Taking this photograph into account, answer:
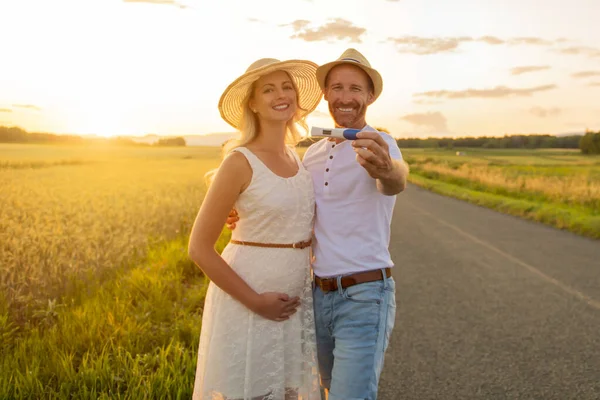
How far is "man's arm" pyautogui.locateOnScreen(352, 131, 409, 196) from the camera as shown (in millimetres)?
2508

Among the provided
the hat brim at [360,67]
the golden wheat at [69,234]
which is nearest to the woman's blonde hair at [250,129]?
the hat brim at [360,67]

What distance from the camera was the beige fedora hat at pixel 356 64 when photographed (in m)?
2.97

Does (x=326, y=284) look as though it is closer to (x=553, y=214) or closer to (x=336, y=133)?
(x=336, y=133)

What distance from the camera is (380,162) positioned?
8.40ft

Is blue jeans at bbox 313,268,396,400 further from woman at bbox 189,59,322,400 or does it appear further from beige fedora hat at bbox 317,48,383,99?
beige fedora hat at bbox 317,48,383,99

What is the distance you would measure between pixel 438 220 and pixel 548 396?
400 inches

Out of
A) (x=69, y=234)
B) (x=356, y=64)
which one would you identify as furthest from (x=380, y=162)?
(x=69, y=234)

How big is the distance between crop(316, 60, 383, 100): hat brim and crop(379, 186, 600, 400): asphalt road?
2.20 meters

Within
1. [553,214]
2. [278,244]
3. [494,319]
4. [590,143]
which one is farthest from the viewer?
[590,143]

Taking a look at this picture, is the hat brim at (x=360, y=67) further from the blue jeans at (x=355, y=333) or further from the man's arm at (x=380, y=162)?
the blue jeans at (x=355, y=333)

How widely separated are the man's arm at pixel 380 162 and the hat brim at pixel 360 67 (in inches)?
19.2

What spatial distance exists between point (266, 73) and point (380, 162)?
31.4 inches

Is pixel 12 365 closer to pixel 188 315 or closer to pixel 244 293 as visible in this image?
pixel 188 315

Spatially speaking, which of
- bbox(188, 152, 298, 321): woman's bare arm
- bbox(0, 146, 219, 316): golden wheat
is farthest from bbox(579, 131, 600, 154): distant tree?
bbox(188, 152, 298, 321): woman's bare arm
